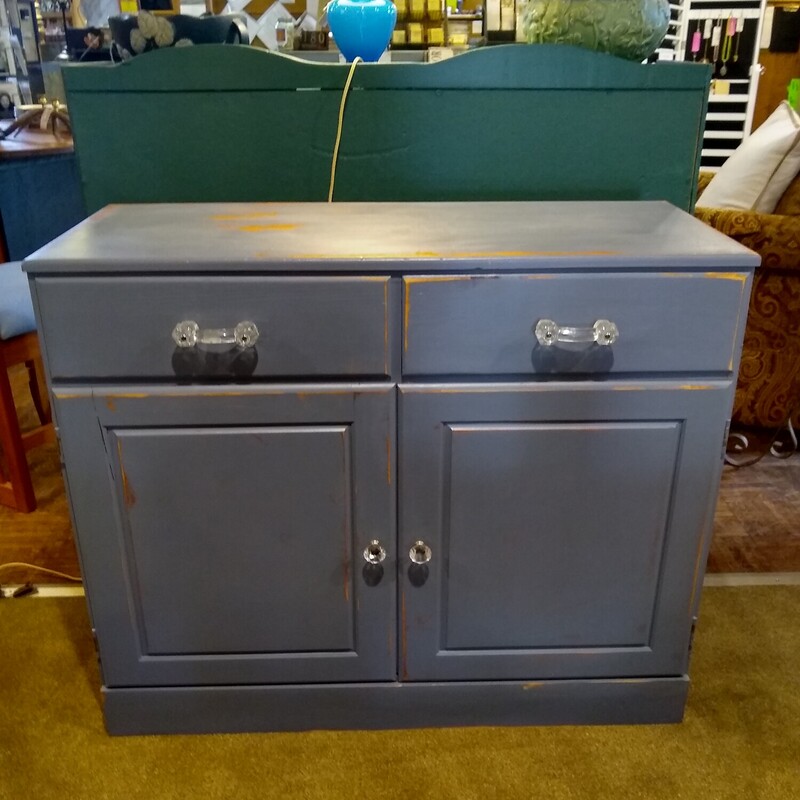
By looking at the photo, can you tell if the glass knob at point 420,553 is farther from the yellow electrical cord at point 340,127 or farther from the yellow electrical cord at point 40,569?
the yellow electrical cord at point 40,569

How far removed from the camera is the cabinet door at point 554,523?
101 cm

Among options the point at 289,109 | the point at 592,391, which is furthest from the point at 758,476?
the point at 289,109

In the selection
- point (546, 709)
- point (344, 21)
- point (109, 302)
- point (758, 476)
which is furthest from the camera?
point (758, 476)

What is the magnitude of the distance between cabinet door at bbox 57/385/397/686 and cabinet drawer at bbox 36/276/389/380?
0.11 feet

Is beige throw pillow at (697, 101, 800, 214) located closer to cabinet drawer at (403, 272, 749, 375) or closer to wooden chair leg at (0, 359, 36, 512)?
cabinet drawer at (403, 272, 749, 375)

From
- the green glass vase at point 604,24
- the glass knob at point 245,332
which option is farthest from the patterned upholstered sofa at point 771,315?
the glass knob at point 245,332

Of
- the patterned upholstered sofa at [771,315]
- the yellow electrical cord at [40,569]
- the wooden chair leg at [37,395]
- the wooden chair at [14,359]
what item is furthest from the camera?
the wooden chair leg at [37,395]

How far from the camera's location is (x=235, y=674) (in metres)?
1.16

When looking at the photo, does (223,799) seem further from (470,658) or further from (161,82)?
(161,82)

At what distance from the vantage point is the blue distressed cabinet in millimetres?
942

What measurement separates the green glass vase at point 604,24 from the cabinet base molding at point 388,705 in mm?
1025

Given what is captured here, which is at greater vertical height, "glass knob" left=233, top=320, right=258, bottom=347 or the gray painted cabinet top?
the gray painted cabinet top

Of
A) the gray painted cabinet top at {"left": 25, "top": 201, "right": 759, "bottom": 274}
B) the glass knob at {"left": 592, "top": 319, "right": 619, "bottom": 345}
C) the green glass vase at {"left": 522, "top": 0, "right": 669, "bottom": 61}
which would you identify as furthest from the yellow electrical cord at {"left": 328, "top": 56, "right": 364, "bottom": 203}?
the glass knob at {"left": 592, "top": 319, "right": 619, "bottom": 345}

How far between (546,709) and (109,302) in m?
0.88
